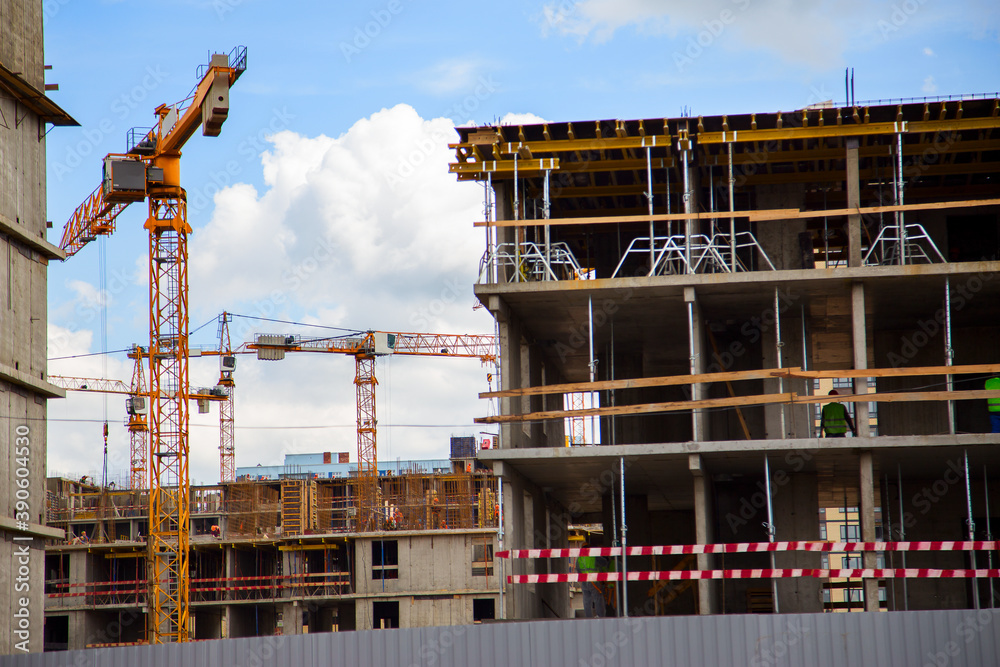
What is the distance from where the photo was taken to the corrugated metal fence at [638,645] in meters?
15.1

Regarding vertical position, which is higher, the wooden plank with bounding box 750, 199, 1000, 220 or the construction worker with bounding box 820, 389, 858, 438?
the wooden plank with bounding box 750, 199, 1000, 220

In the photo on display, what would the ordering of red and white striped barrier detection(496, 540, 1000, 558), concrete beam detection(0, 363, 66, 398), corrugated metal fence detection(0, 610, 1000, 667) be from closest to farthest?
corrugated metal fence detection(0, 610, 1000, 667)
red and white striped barrier detection(496, 540, 1000, 558)
concrete beam detection(0, 363, 66, 398)

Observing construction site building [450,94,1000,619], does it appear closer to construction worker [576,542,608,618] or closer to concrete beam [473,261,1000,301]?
concrete beam [473,261,1000,301]

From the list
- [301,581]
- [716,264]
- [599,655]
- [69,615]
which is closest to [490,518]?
[301,581]

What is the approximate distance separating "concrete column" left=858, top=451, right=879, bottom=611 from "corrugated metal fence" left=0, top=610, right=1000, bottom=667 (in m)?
4.72

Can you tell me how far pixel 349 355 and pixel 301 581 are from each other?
3554 centimetres

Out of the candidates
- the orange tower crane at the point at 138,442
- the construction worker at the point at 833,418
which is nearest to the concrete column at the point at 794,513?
the construction worker at the point at 833,418

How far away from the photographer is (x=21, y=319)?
2186 cm

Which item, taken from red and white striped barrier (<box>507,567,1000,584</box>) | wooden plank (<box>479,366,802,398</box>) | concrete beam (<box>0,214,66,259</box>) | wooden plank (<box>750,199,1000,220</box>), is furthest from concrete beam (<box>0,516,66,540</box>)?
wooden plank (<box>750,199,1000,220</box>)

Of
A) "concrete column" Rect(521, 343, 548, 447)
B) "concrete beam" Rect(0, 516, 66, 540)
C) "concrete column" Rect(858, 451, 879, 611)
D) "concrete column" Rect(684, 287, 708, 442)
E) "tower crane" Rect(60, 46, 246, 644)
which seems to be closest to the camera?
"concrete column" Rect(858, 451, 879, 611)

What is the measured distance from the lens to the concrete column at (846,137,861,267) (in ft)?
71.0

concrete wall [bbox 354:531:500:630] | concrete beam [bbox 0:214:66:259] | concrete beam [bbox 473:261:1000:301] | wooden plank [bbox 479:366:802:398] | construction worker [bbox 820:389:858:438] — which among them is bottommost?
concrete wall [bbox 354:531:500:630]

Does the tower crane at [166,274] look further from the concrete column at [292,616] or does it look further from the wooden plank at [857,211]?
the wooden plank at [857,211]

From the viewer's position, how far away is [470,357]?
3511 inches
